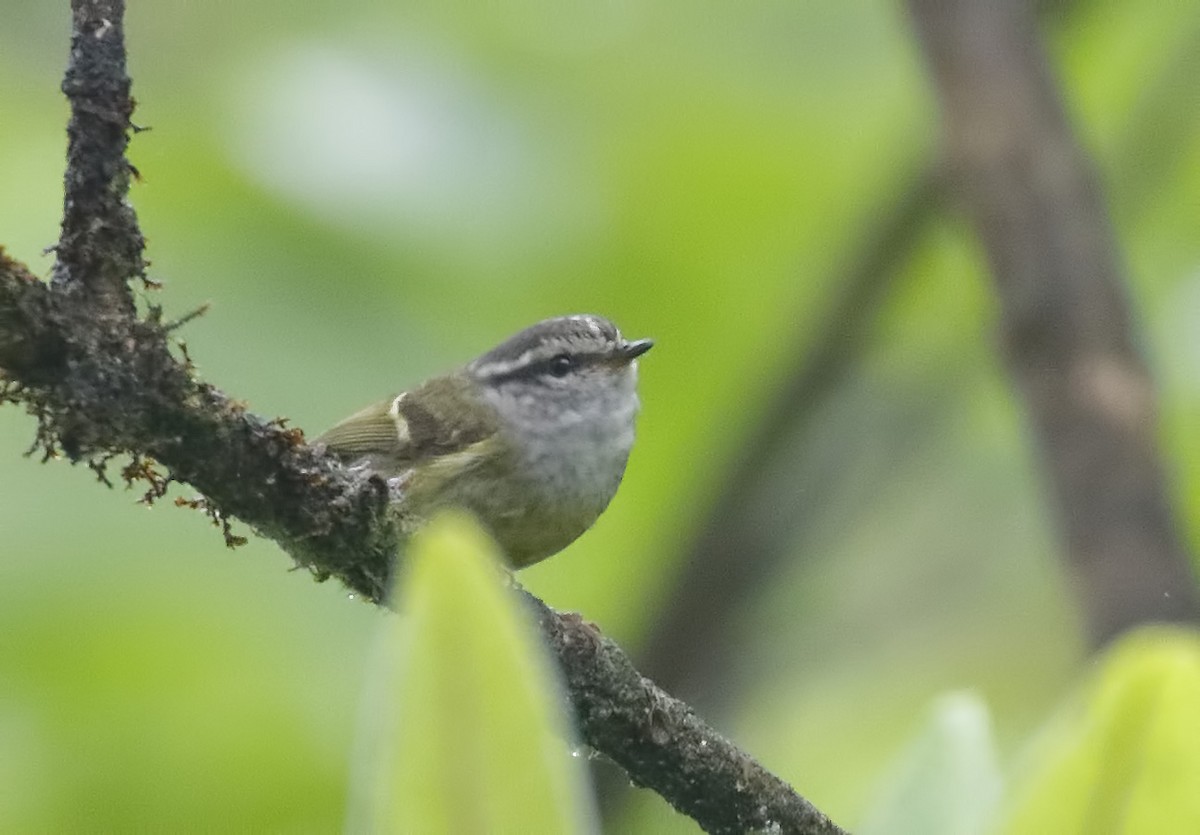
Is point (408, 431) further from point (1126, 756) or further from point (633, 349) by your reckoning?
point (1126, 756)

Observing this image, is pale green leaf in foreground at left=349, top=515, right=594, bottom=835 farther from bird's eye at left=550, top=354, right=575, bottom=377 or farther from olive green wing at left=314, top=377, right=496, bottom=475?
bird's eye at left=550, top=354, right=575, bottom=377

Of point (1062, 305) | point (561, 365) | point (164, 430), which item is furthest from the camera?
point (561, 365)

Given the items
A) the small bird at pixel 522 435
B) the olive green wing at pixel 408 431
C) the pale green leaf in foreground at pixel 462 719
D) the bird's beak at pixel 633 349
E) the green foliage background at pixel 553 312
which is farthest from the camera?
the bird's beak at pixel 633 349

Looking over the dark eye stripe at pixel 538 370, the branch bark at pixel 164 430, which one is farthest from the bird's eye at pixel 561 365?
the branch bark at pixel 164 430

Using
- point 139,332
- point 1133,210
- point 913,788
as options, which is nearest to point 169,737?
point 139,332

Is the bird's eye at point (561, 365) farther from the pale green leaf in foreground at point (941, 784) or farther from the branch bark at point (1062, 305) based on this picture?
the pale green leaf in foreground at point (941, 784)

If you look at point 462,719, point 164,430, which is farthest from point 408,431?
point 462,719

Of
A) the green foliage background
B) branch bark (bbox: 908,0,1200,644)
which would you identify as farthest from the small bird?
branch bark (bbox: 908,0,1200,644)
